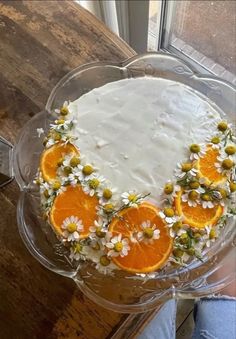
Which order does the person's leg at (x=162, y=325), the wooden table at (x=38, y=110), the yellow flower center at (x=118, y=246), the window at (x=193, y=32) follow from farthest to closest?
the window at (x=193, y=32)
the person's leg at (x=162, y=325)
the wooden table at (x=38, y=110)
the yellow flower center at (x=118, y=246)

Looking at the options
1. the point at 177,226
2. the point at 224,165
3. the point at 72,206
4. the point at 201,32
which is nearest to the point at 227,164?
the point at 224,165

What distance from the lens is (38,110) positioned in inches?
31.5

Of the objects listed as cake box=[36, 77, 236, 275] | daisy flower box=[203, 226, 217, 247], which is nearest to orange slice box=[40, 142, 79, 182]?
cake box=[36, 77, 236, 275]

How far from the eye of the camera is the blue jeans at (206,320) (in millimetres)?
832

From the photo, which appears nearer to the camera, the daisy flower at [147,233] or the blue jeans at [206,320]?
the daisy flower at [147,233]

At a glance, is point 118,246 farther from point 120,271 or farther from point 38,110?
point 38,110

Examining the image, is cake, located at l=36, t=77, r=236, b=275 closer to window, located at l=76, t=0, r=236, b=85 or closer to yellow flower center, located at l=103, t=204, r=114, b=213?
yellow flower center, located at l=103, t=204, r=114, b=213

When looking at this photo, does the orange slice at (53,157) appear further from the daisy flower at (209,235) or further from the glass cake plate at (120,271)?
the daisy flower at (209,235)

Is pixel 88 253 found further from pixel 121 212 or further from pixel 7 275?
pixel 7 275

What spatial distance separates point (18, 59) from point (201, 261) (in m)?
0.47

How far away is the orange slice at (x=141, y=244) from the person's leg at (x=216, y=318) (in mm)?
353

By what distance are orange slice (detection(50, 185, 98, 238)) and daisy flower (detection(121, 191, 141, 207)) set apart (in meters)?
0.04

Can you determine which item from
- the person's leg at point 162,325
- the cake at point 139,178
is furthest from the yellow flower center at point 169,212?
the person's leg at point 162,325

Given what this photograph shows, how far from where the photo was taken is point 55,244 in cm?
69
